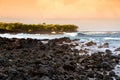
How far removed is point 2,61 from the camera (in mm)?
14602

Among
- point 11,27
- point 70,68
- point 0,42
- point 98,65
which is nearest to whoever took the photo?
point 70,68

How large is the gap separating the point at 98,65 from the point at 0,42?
35.7 ft

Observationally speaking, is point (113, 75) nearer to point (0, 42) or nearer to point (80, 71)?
point (80, 71)

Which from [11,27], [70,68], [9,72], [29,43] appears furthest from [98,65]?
[11,27]

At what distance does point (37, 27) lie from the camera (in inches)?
3255

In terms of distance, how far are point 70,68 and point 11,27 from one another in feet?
208

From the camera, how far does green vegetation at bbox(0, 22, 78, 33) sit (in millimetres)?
78375

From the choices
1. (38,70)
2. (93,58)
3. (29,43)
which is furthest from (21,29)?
(38,70)

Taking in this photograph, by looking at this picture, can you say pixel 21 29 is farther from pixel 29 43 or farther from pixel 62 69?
pixel 62 69

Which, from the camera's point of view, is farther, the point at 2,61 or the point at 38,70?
the point at 2,61

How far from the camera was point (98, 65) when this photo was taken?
53.5ft

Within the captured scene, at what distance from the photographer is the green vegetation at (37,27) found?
7838cm

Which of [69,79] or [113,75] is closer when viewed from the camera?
[69,79]

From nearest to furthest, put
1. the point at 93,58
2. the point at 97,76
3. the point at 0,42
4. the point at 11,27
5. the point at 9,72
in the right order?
the point at 9,72 < the point at 97,76 < the point at 93,58 < the point at 0,42 < the point at 11,27
